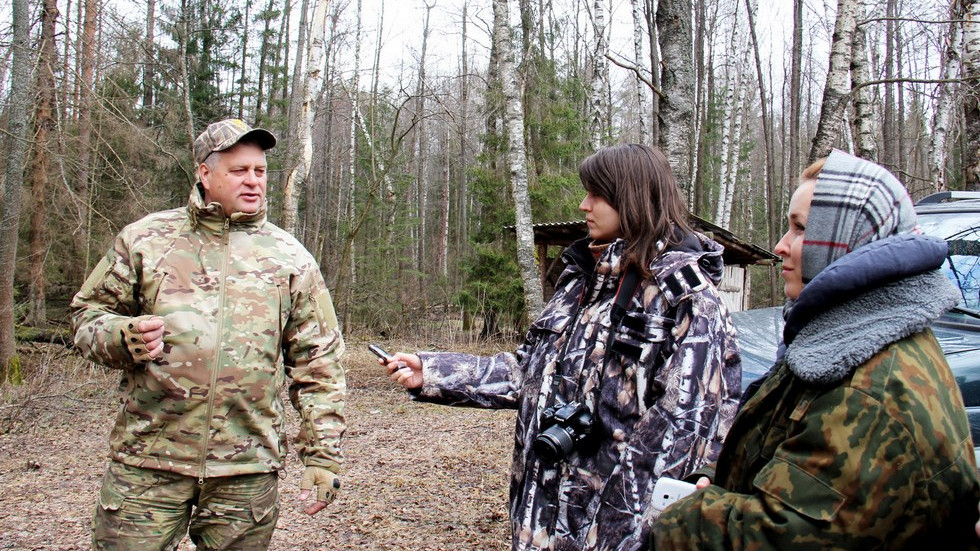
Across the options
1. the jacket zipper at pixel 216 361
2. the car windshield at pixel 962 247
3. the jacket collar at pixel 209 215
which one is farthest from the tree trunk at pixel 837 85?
the jacket zipper at pixel 216 361

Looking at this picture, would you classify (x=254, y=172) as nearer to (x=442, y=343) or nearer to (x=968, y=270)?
(x=968, y=270)

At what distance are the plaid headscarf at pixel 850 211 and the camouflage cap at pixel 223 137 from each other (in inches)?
84.1

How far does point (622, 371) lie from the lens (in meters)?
2.28

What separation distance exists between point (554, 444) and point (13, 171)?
9.94m

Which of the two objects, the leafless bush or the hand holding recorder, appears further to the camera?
the leafless bush

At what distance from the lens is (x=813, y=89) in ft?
118

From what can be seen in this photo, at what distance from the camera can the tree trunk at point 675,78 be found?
6.70m

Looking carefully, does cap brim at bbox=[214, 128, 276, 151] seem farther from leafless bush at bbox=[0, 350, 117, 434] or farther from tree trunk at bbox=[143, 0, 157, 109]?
tree trunk at bbox=[143, 0, 157, 109]

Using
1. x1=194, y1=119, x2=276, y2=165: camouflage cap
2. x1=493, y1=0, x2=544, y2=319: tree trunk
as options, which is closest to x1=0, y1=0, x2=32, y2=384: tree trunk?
x1=493, y1=0, x2=544, y2=319: tree trunk

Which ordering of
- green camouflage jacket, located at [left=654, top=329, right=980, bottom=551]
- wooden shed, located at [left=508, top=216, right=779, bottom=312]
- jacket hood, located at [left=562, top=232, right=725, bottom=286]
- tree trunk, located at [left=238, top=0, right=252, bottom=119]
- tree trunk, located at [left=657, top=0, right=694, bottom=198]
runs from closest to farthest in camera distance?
green camouflage jacket, located at [left=654, top=329, right=980, bottom=551] → jacket hood, located at [left=562, top=232, right=725, bottom=286] → tree trunk, located at [left=657, top=0, right=694, bottom=198] → wooden shed, located at [left=508, top=216, right=779, bottom=312] → tree trunk, located at [left=238, top=0, right=252, bottom=119]

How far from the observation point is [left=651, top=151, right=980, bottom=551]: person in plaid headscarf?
4.15ft

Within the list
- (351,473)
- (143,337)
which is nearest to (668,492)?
(143,337)

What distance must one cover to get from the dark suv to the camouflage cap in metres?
2.93

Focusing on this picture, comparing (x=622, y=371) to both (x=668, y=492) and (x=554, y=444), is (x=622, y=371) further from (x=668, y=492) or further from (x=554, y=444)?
(x=668, y=492)
